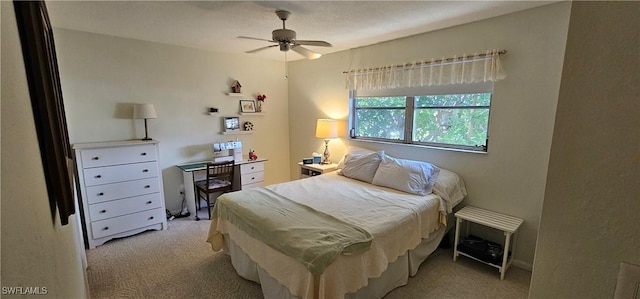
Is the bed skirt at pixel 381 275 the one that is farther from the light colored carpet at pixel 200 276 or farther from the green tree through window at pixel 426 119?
the green tree through window at pixel 426 119

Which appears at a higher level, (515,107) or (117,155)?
(515,107)

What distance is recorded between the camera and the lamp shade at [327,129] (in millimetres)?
4023

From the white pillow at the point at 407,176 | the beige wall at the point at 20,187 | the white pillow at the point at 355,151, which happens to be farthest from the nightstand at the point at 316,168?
the beige wall at the point at 20,187

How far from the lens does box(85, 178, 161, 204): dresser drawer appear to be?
2.92 m

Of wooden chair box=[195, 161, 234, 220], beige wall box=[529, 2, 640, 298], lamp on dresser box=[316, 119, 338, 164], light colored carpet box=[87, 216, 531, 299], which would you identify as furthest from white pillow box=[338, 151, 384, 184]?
beige wall box=[529, 2, 640, 298]

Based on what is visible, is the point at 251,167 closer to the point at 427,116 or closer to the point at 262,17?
the point at 262,17

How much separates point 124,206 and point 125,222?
19cm

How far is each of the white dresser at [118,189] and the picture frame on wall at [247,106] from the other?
1482 millimetres

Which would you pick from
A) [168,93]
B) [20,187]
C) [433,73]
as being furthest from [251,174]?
[20,187]

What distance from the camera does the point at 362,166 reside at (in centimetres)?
338

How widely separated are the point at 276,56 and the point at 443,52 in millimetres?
2550

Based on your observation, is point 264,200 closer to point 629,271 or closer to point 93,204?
point 93,204

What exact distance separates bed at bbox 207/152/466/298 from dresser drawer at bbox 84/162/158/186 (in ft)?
4.07

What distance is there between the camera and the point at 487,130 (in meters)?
2.81
